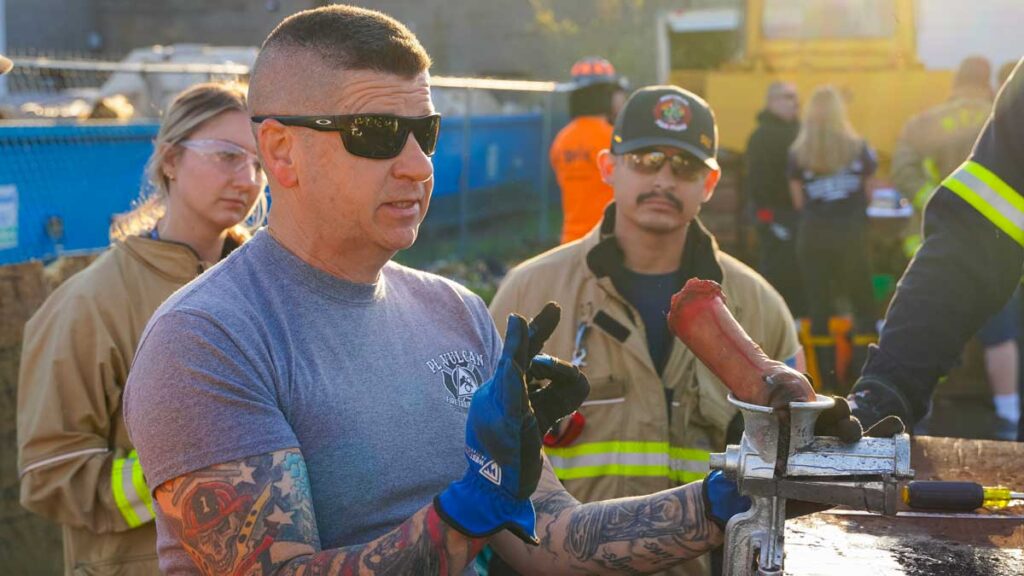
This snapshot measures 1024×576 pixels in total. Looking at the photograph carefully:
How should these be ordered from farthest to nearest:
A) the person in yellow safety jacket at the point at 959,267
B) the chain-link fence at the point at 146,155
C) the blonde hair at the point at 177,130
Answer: the chain-link fence at the point at 146,155 < the blonde hair at the point at 177,130 < the person in yellow safety jacket at the point at 959,267

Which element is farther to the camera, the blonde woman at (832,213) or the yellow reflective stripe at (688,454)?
the blonde woman at (832,213)

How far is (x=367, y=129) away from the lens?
7.47 ft

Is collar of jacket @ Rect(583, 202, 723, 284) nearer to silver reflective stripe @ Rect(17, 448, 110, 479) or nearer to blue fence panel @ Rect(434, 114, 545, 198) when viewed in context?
silver reflective stripe @ Rect(17, 448, 110, 479)

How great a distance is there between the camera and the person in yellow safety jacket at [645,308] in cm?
362

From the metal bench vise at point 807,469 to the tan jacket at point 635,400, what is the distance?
1.46m

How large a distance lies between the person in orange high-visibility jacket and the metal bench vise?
16.2ft

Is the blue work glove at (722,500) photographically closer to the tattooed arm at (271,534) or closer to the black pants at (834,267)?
the tattooed arm at (271,534)

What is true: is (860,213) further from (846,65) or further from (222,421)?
→ (222,421)

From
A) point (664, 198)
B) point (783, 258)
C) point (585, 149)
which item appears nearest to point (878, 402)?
point (664, 198)

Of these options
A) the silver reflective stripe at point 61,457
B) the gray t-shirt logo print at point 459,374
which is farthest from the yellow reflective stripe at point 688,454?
the silver reflective stripe at point 61,457

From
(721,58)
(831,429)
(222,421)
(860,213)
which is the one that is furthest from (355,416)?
(721,58)

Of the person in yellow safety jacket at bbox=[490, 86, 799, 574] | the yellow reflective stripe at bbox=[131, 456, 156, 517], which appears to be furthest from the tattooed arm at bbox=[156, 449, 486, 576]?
the person in yellow safety jacket at bbox=[490, 86, 799, 574]

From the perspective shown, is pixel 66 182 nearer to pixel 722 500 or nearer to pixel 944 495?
pixel 722 500

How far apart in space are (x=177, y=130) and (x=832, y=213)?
252 inches
